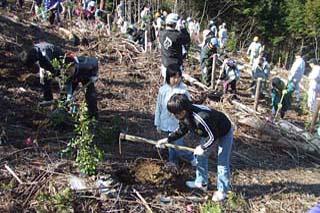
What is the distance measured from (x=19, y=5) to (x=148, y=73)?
28.6 feet

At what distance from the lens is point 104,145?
6.71 meters

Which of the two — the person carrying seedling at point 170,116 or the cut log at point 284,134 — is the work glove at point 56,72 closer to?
the person carrying seedling at point 170,116

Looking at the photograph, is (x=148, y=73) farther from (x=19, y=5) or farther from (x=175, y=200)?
(x=19, y=5)

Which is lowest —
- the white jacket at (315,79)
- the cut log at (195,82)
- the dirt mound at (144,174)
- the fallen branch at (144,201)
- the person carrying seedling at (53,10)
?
the fallen branch at (144,201)

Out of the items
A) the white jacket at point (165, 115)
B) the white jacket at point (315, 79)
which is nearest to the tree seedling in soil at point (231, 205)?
the white jacket at point (165, 115)

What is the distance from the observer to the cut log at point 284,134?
8.05 m

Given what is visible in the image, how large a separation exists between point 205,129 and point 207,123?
0.07 meters

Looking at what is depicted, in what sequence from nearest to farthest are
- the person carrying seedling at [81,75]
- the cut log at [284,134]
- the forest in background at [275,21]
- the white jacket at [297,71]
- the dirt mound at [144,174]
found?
the dirt mound at [144,174], the person carrying seedling at [81,75], the cut log at [284,134], the white jacket at [297,71], the forest in background at [275,21]

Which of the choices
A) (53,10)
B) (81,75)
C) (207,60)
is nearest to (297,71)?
(207,60)

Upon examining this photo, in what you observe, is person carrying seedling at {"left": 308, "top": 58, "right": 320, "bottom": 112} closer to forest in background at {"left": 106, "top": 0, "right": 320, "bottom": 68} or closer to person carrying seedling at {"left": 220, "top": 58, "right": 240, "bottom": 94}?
person carrying seedling at {"left": 220, "top": 58, "right": 240, "bottom": 94}

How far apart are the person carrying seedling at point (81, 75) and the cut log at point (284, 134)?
313 centimetres

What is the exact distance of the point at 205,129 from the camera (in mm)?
4977

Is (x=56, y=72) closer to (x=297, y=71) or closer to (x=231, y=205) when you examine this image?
(x=231, y=205)

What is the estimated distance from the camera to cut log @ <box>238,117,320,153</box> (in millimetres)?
8047
